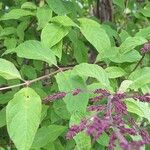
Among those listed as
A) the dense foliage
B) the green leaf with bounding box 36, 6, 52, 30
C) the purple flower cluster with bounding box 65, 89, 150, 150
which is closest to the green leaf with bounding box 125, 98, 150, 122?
the dense foliage

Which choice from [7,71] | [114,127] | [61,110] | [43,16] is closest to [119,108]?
[114,127]

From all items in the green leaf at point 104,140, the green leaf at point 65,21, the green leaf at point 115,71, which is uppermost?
the green leaf at point 65,21

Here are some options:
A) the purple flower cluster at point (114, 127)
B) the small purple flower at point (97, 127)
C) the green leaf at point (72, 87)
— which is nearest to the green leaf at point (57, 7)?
the green leaf at point (72, 87)

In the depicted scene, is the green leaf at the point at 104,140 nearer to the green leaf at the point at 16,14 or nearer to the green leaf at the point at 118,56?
the green leaf at the point at 118,56

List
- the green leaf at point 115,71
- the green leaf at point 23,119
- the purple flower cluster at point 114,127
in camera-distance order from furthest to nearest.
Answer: the green leaf at point 115,71, the green leaf at point 23,119, the purple flower cluster at point 114,127

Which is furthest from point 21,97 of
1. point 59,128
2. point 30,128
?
point 59,128

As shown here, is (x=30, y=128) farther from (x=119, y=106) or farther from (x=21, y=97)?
(x=119, y=106)

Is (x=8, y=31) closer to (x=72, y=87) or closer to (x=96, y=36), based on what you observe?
(x=96, y=36)
